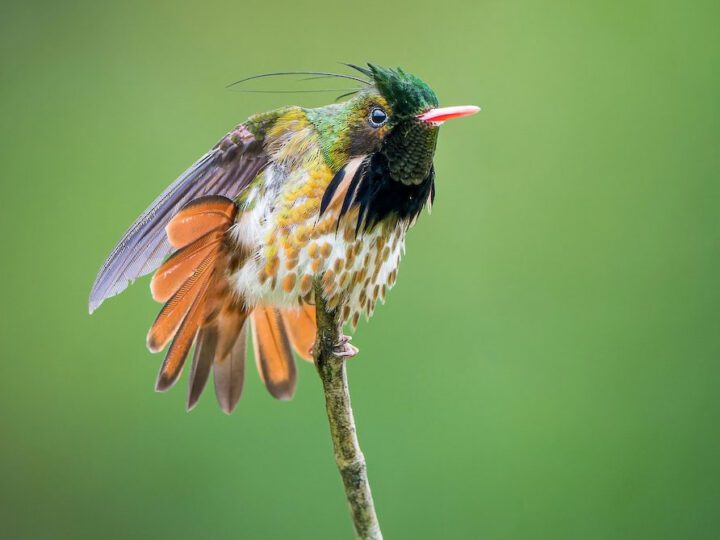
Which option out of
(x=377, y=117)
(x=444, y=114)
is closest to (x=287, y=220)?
(x=377, y=117)

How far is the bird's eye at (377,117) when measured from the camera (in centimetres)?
212

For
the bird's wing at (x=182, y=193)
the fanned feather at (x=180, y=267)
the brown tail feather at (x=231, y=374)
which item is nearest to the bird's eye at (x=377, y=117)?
the bird's wing at (x=182, y=193)

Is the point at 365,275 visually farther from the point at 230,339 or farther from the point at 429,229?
the point at 429,229

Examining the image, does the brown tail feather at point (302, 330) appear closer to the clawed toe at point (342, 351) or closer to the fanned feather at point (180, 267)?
the fanned feather at point (180, 267)

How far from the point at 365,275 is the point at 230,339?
17.0 inches

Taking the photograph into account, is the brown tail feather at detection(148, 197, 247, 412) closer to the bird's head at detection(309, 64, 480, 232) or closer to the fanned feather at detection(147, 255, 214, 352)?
the fanned feather at detection(147, 255, 214, 352)

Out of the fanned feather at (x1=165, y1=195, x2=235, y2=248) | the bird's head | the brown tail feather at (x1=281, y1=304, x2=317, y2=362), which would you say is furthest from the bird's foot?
the brown tail feather at (x1=281, y1=304, x2=317, y2=362)

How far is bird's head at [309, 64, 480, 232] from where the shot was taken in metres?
2.09

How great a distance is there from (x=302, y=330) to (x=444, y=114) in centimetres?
81

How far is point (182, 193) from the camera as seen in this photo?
2314 millimetres

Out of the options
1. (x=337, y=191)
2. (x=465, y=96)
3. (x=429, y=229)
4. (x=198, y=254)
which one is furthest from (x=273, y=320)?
(x=465, y=96)

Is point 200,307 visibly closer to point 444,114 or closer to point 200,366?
point 200,366

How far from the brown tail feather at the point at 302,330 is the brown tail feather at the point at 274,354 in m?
0.02

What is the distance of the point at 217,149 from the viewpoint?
2277mm
